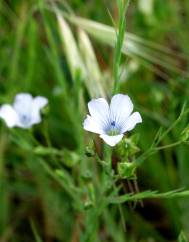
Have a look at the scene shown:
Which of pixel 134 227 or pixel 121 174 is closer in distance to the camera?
pixel 121 174

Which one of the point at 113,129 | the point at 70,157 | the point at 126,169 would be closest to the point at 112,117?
the point at 113,129

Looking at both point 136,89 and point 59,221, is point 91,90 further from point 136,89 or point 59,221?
point 136,89

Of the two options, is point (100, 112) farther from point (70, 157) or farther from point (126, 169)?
point (70, 157)

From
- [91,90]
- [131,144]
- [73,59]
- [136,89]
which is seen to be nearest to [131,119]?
[131,144]

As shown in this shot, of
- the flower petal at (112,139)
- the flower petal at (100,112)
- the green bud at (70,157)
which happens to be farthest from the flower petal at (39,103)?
the flower petal at (112,139)

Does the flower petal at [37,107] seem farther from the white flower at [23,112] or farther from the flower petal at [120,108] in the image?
the flower petal at [120,108]

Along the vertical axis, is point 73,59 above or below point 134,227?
above

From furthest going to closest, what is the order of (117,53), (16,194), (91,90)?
(16,194)
(91,90)
(117,53)
